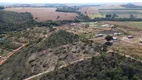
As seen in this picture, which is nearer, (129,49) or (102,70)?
(102,70)

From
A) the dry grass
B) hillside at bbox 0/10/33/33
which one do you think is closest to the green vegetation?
the dry grass

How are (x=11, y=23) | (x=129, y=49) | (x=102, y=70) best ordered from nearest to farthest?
(x=102, y=70)
(x=129, y=49)
(x=11, y=23)

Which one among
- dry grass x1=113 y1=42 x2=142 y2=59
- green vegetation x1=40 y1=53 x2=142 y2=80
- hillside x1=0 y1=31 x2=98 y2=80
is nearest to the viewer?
green vegetation x1=40 y1=53 x2=142 y2=80

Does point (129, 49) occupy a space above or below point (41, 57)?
above

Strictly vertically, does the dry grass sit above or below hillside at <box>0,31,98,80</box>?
above

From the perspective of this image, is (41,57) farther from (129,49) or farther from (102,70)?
(129,49)

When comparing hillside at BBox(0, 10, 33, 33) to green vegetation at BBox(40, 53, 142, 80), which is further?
hillside at BBox(0, 10, 33, 33)

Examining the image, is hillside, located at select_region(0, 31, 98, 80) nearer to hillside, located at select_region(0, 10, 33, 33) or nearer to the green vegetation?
the green vegetation

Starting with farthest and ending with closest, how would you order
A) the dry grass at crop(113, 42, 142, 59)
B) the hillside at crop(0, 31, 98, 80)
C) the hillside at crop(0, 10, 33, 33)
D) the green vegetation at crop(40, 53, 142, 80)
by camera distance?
the hillside at crop(0, 10, 33, 33), the hillside at crop(0, 31, 98, 80), the dry grass at crop(113, 42, 142, 59), the green vegetation at crop(40, 53, 142, 80)

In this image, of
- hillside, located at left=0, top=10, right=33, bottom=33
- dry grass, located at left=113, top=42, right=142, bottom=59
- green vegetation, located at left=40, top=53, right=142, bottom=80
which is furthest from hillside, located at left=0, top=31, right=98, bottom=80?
hillside, located at left=0, top=10, right=33, bottom=33

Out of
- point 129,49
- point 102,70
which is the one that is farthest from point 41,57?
point 129,49

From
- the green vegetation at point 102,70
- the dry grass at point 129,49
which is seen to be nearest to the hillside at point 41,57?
the green vegetation at point 102,70

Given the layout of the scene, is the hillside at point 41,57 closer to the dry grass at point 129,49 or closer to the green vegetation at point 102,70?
the green vegetation at point 102,70
